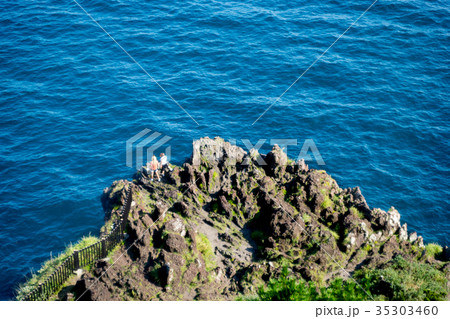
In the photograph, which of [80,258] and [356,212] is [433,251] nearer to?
[356,212]

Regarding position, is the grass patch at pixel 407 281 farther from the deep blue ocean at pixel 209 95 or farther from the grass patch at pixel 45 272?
the grass patch at pixel 45 272

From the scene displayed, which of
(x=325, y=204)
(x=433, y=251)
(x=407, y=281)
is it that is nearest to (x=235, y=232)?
(x=325, y=204)

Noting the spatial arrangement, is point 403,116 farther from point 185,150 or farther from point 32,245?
point 32,245

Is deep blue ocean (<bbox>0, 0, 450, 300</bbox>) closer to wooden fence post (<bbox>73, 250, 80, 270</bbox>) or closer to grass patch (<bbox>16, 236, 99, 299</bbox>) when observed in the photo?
grass patch (<bbox>16, 236, 99, 299</bbox>)

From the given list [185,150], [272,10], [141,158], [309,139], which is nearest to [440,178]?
[309,139]

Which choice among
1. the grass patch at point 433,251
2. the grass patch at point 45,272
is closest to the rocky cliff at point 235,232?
the grass patch at point 433,251
